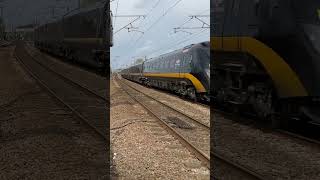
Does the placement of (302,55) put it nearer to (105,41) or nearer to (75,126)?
(75,126)

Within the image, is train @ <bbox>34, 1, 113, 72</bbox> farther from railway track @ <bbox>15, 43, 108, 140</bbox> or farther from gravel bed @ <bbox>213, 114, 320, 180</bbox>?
gravel bed @ <bbox>213, 114, 320, 180</bbox>

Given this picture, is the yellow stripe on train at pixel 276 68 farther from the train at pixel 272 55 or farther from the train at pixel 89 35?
the train at pixel 89 35

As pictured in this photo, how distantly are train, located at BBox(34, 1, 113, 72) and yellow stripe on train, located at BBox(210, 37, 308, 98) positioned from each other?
8.29 meters

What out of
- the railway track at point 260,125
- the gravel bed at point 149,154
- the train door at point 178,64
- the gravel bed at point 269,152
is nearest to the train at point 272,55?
the railway track at point 260,125

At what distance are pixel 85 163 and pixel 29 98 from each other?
8480 mm

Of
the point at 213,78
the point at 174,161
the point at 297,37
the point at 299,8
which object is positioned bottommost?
the point at 174,161

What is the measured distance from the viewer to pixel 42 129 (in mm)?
10172

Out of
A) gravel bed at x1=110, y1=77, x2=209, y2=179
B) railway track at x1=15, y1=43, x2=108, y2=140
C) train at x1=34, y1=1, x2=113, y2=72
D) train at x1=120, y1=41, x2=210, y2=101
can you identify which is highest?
train at x1=34, y1=1, x2=113, y2=72

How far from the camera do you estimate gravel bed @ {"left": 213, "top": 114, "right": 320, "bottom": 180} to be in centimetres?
733

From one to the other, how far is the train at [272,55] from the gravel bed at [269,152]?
586mm

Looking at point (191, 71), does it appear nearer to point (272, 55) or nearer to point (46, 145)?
point (272, 55)

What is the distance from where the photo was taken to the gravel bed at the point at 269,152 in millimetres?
7332

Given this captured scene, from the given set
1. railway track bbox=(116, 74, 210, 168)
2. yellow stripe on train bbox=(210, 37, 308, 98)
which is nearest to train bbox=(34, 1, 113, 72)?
railway track bbox=(116, 74, 210, 168)

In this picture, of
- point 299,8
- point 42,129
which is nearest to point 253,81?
point 299,8
